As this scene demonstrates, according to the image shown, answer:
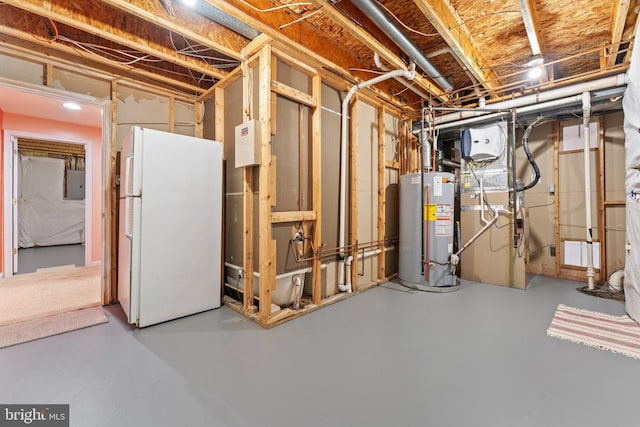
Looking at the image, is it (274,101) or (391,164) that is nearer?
(274,101)

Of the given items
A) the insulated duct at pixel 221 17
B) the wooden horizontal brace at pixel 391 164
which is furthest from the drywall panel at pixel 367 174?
the insulated duct at pixel 221 17

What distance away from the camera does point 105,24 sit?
8.29 feet

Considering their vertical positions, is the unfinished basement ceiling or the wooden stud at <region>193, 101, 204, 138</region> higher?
the unfinished basement ceiling

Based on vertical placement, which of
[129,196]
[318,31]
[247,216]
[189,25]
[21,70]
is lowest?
[247,216]

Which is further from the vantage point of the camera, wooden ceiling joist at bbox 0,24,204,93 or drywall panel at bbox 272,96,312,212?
drywall panel at bbox 272,96,312,212

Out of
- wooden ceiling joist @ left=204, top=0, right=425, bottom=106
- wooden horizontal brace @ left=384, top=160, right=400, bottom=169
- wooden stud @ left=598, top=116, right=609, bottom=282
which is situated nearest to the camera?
wooden ceiling joist @ left=204, top=0, right=425, bottom=106

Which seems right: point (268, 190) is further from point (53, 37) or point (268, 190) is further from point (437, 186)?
point (53, 37)

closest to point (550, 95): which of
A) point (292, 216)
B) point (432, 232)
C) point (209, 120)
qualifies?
point (432, 232)

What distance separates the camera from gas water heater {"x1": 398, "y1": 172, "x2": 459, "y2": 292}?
3.79 m

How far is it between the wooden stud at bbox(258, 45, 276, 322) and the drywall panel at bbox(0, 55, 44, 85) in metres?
2.39

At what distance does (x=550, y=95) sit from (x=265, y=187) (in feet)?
12.9

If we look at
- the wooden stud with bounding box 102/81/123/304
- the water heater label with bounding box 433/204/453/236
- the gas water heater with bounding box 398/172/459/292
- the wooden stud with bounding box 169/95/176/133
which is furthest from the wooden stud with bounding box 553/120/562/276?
the wooden stud with bounding box 102/81/123/304

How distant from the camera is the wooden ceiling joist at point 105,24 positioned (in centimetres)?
222

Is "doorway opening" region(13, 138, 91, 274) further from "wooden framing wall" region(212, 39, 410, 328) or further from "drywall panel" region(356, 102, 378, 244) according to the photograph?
"drywall panel" region(356, 102, 378, 244)
